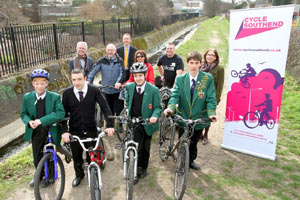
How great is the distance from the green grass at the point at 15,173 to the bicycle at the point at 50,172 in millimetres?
530

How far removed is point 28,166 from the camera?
4.34 metres

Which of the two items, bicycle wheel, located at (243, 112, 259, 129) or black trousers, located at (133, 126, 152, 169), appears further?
bicycle wheel, located at (243, 112, 259, 129)

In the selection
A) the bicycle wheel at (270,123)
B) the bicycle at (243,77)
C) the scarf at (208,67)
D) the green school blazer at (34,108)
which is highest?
the scarf at (208,67)

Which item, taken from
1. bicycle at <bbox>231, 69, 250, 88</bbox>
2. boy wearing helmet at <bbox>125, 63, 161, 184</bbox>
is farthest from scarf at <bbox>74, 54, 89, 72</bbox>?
bicycle at <bbox>231, 69, 250, 88</bbox>

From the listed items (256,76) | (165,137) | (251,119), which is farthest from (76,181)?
(256,76)

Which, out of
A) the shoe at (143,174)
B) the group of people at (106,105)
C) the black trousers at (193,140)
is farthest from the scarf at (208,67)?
the shoe at (143,174)

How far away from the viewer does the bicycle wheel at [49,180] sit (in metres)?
3.08

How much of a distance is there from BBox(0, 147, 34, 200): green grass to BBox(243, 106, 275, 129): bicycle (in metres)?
4.09

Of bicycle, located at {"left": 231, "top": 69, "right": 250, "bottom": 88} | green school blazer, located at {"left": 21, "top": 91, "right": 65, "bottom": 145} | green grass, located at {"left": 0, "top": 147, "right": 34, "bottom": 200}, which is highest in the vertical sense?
bicycle, located at {"left": 231, "top": 69, "right": 250, "bottom": 88}

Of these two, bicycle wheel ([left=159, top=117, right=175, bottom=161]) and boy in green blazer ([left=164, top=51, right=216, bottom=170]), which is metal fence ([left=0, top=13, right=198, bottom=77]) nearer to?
bicycle wheel ([left=159, top=117, right=175, bottom=161])

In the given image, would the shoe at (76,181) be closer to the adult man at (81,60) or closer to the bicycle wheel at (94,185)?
the bicycle wheel at (94,185)

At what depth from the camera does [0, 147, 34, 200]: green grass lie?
375 centimetres

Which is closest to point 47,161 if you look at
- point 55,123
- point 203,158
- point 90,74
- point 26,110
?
point 55,123

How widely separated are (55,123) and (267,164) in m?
3.81
